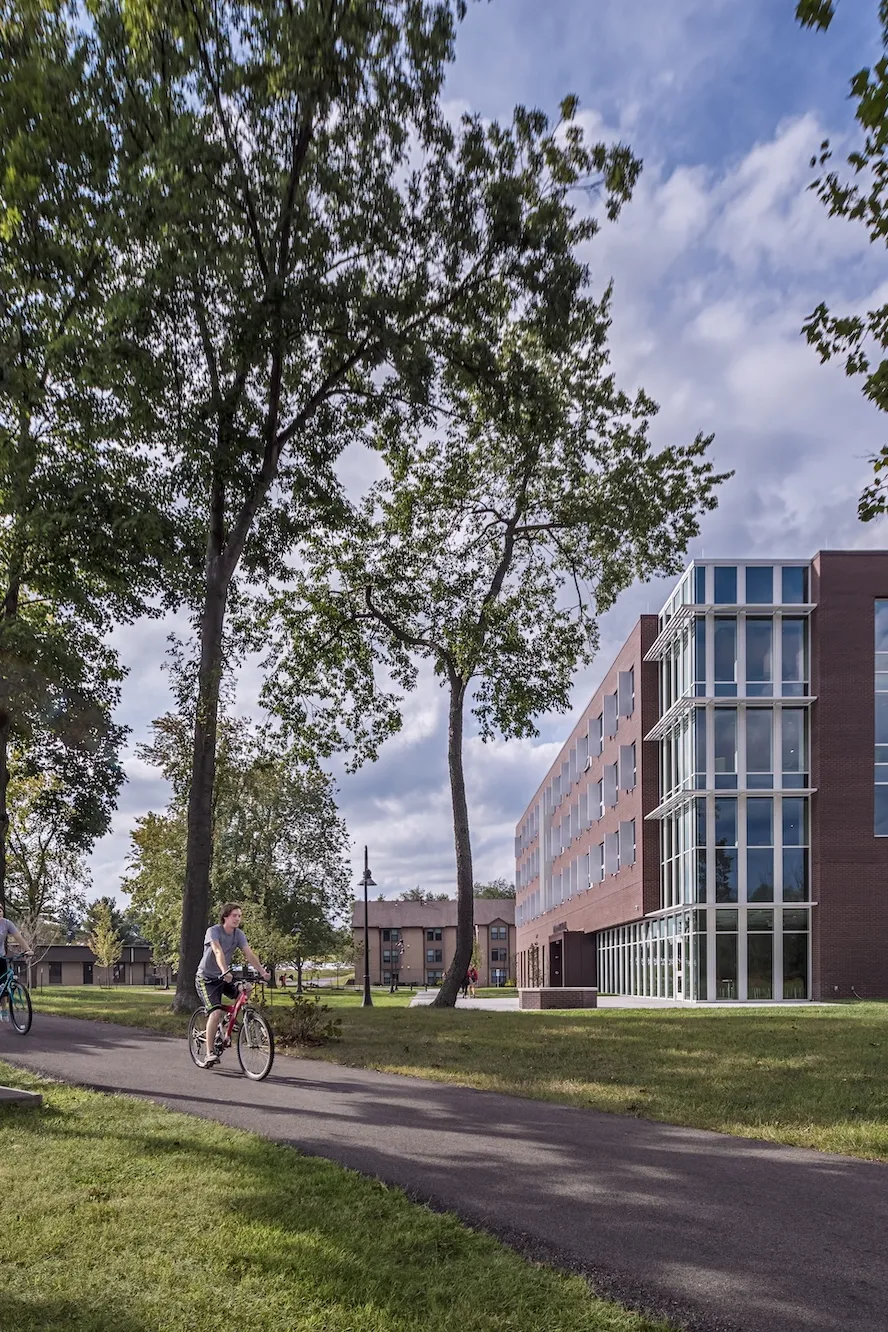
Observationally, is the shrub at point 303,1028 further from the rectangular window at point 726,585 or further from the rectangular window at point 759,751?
the rectangular window at point 726,585

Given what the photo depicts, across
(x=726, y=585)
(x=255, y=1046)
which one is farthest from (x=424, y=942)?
(x=255, y=1046)

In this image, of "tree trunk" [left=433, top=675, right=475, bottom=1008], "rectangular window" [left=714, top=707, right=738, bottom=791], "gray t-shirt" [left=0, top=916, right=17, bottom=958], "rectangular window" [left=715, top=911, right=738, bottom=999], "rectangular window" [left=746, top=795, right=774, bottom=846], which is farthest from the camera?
"rectangular window" [left=714, top=707, right=738, bottom=791]

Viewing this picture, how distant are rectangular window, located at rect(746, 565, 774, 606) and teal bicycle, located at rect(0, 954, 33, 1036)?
26.9 metres

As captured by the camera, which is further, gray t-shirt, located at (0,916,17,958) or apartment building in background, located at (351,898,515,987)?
apartment building in background, located at (351,898,515,987)

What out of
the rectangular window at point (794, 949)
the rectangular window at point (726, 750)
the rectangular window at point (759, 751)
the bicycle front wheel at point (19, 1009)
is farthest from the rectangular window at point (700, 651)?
the bicycle front wheel at point (19, 1009)

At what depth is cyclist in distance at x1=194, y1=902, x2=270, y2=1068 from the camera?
11.8 metres

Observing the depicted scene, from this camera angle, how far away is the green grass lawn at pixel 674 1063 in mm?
9414

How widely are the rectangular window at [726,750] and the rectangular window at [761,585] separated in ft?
12.2

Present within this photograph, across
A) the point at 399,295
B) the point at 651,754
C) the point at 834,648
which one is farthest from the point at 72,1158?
the point at 651,754

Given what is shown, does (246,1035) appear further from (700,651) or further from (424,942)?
(424,942)

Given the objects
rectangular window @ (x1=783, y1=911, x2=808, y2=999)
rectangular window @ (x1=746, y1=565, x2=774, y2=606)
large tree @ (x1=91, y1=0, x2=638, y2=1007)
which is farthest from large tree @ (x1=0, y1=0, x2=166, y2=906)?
rectangular window @ (x1=783, y1=911, x2=808, y2=999)

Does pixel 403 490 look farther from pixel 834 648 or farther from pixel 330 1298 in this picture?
pixel 330 1298

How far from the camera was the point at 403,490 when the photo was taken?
93.7 feet

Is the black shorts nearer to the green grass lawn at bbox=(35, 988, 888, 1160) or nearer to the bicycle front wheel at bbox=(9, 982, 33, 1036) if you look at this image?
the green grass lawn at bbox=(35, 988, 888, 1160)
